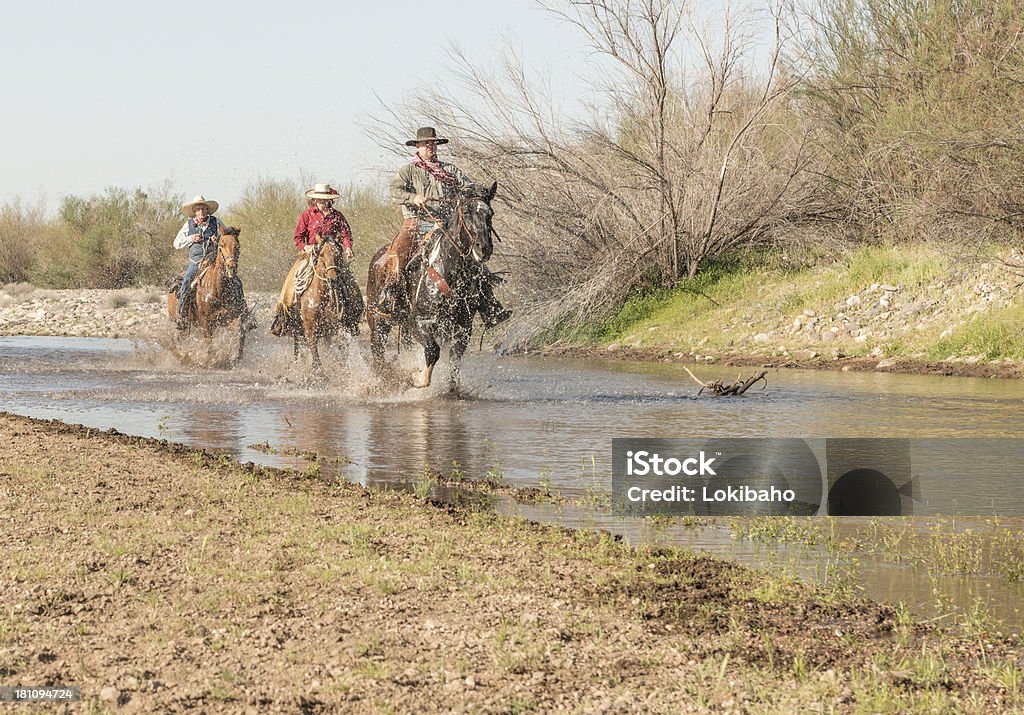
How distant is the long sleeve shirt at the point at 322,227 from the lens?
17.0 meters

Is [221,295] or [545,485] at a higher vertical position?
[221,295]

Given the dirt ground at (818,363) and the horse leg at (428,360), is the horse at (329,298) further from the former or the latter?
the dirt ground at (818,363)

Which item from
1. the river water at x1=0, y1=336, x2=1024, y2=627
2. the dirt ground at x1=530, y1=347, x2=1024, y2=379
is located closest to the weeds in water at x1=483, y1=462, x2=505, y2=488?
the river water at x1=0, y1=336, x2=1024, y2=627

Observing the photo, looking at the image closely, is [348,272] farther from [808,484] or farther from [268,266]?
[268,266]

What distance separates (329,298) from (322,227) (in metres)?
0.98

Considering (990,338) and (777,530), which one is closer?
(777,530)

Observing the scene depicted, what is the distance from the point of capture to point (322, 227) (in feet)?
55.8

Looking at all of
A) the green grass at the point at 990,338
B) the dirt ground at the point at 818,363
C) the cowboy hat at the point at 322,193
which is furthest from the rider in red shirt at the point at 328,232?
the green grass at the point at 990,338

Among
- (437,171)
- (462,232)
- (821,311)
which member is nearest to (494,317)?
(462,232)

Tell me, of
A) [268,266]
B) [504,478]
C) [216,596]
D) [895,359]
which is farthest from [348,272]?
[268,266]

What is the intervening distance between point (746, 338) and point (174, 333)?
37.5ft

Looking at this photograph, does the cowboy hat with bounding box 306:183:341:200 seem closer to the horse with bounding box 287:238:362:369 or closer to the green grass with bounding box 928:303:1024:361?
the horse with bounding box 287:238:362:369

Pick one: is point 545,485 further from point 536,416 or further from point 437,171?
point 437,171

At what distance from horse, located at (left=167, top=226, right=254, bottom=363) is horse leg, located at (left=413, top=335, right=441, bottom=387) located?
4.99 m
